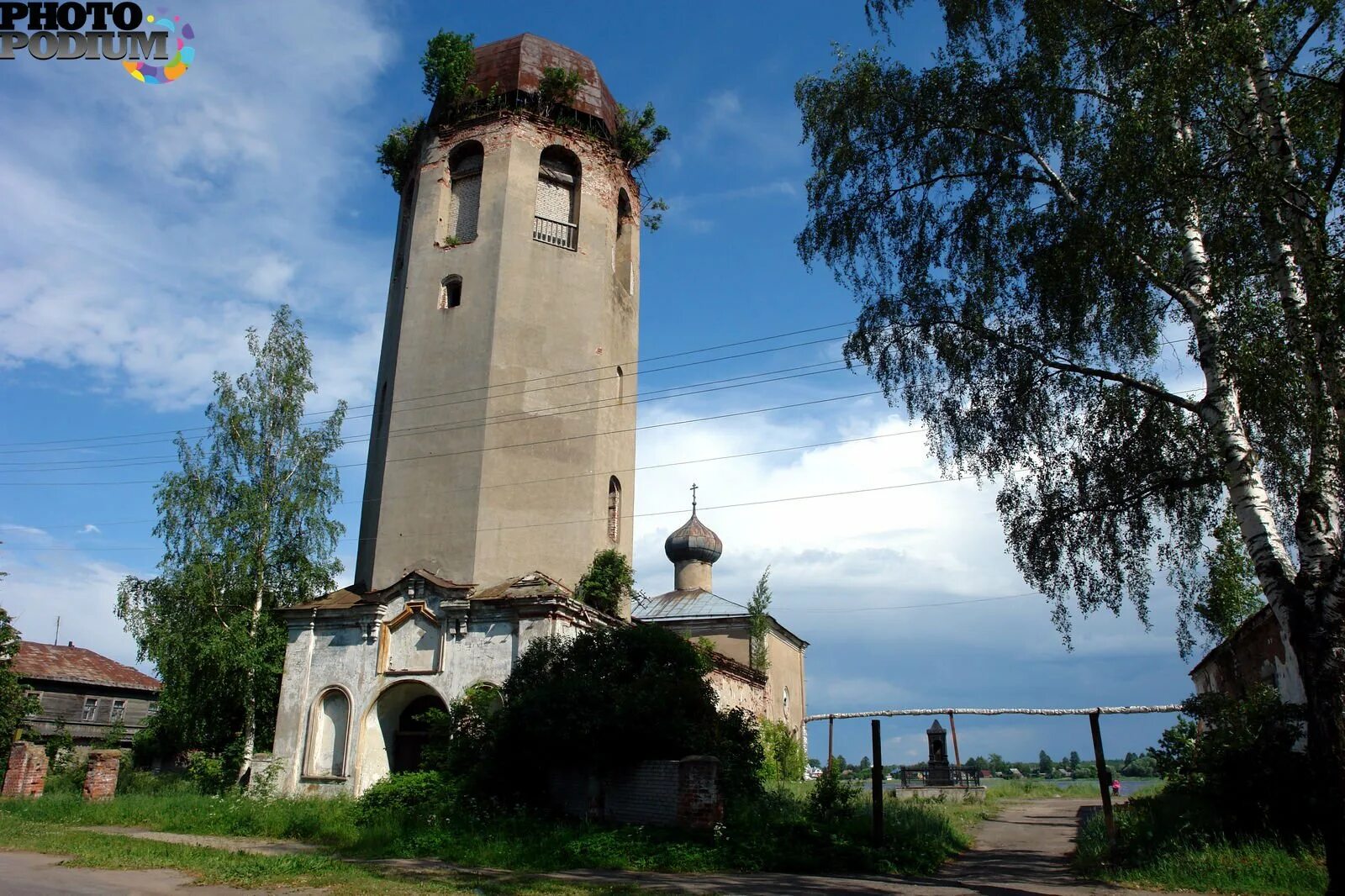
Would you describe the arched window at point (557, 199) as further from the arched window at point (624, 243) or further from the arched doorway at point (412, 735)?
the arched doorway at point (412, 735)

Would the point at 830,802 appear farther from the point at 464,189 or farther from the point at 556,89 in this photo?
the point at 556,89

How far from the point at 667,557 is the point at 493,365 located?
15655mm

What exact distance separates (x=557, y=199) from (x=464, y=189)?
2304mm

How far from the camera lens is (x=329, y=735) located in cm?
1802

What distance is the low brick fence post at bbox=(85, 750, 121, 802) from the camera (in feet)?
64.5

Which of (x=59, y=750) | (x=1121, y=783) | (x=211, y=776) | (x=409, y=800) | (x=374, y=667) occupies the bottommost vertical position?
(x=1121, y=783)

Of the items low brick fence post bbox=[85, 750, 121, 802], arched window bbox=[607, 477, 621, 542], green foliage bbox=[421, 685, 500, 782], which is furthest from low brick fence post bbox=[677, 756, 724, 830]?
low brick fence post bbox=[85, 750, 121, 802]

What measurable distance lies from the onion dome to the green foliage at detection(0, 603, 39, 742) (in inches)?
813

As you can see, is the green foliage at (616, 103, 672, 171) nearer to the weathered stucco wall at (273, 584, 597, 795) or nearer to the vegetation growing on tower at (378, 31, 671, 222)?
the vegetation growing on tower at (378, 31, 671, 222)

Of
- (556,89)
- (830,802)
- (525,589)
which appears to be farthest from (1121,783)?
(556,89)

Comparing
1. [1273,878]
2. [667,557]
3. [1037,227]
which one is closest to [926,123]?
[1037,227]

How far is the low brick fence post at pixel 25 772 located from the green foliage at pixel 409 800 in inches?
446

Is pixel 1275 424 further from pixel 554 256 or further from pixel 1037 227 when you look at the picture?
pixel 554 256

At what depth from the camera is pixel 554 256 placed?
21.5m
